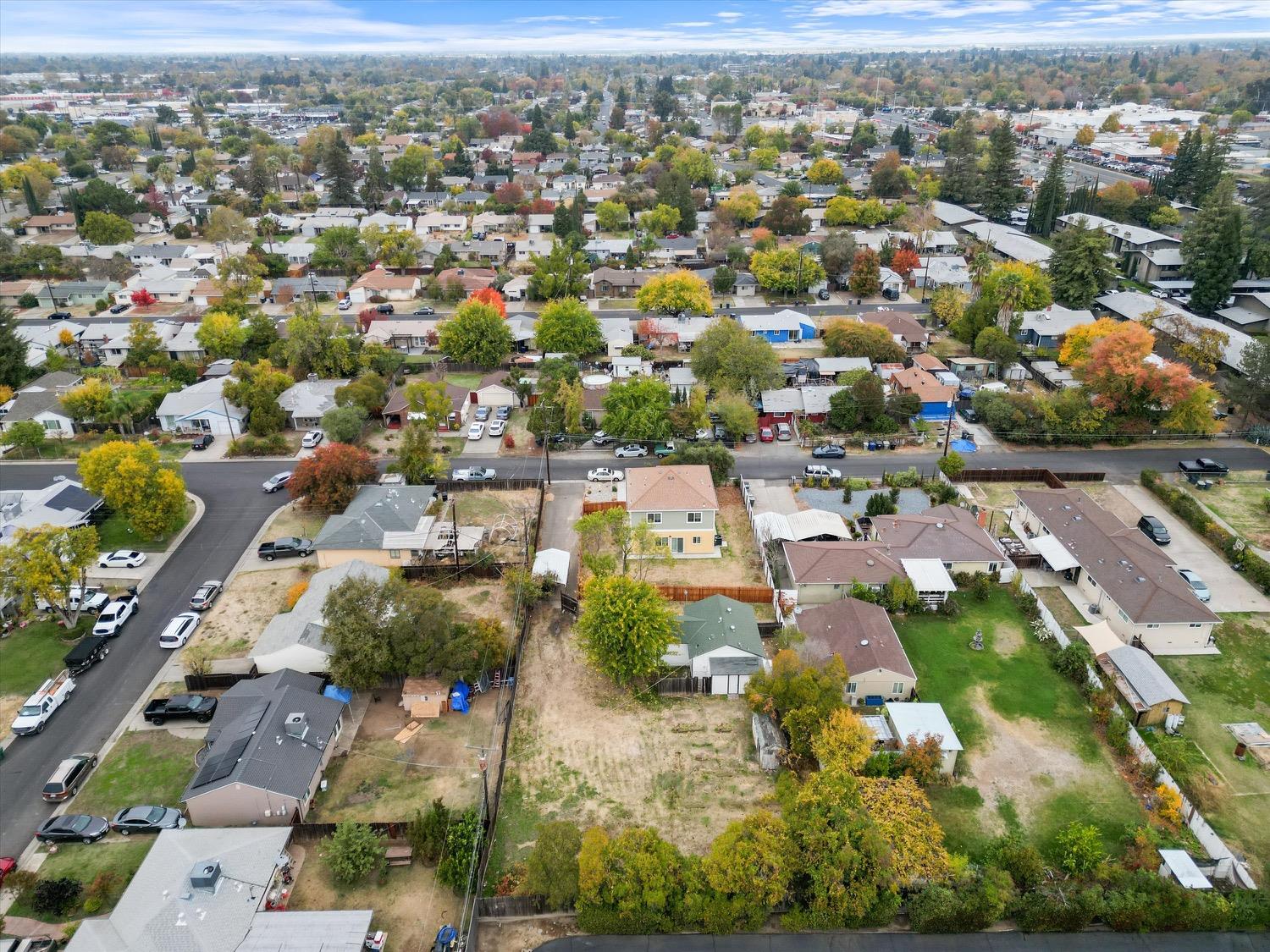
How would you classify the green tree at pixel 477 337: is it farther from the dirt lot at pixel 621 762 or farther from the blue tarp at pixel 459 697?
the blue tarp at pixel 459 697

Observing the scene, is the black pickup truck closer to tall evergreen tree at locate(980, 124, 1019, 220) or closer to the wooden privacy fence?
the wooden privacy fence

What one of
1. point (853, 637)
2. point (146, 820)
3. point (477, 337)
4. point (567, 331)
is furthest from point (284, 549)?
point (567, 331)

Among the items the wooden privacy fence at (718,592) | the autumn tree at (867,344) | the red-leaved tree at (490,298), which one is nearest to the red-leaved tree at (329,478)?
the wooden privacy fence at (718,592)

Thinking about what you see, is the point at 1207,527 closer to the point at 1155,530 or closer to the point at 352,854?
the point at 1155,530

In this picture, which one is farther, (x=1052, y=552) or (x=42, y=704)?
(x=1052, y=552)

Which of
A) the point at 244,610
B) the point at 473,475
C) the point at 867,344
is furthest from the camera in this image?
the point at 867,344

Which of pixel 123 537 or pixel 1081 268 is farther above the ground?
pixel 1081 268

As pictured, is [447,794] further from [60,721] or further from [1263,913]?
[1263,913]
